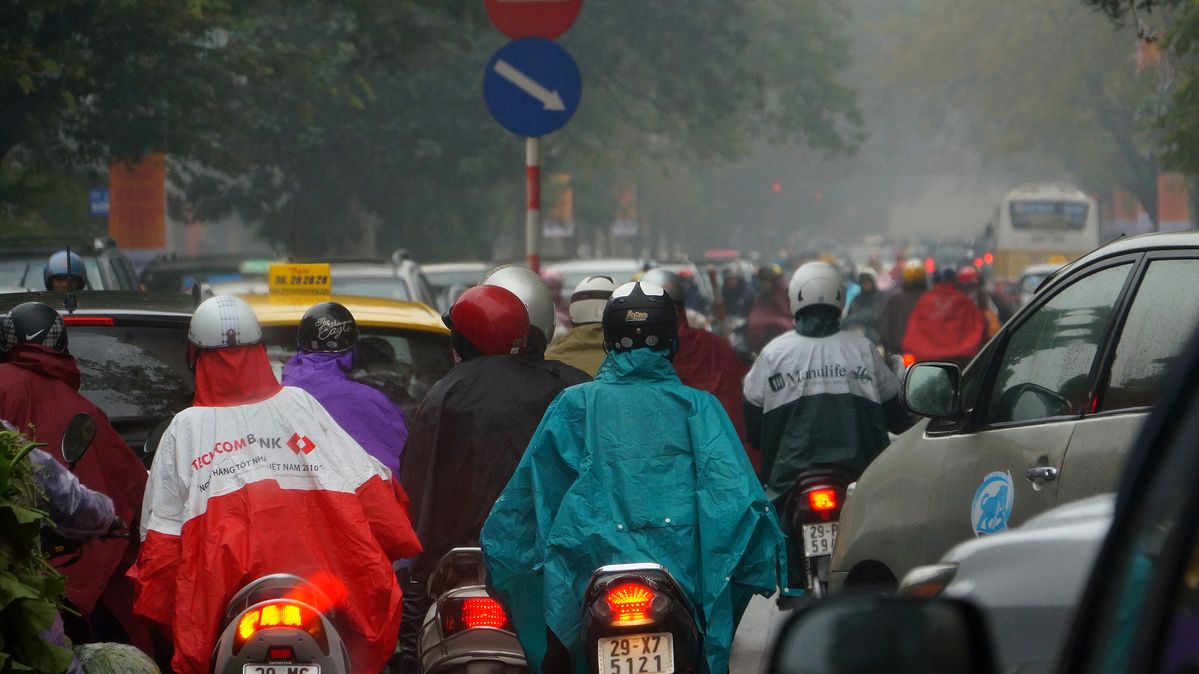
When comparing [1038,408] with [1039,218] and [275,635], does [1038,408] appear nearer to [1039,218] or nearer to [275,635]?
[275,635]

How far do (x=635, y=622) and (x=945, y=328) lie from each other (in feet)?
34.2

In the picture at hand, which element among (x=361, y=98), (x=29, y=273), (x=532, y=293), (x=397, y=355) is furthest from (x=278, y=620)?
(x=361, y=98)

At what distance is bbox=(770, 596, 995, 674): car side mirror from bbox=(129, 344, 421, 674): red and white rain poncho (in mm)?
3257

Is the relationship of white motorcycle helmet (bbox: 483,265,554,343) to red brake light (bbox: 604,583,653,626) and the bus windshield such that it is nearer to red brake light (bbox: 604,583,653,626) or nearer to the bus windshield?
red brake light (bbox: 604,583,653,626)

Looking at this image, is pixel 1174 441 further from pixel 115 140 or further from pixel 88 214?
pixel 88 214

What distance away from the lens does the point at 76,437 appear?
15.4 feet

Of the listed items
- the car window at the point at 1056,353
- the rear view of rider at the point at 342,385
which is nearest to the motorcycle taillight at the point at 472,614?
the rear view of rider at the point at 342,385

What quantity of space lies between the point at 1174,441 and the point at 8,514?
9.68 feet

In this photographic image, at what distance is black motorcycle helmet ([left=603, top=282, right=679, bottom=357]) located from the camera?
5051 mm

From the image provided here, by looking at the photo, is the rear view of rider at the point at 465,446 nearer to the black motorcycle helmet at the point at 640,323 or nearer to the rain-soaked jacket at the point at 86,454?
the black motorcycle helmet at the point at 640,323

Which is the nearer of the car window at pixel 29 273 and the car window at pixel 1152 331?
the car window at pixel 1152 331

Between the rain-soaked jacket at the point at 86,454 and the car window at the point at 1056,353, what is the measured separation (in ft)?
8.20

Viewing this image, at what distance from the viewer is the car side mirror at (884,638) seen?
5.87 feet

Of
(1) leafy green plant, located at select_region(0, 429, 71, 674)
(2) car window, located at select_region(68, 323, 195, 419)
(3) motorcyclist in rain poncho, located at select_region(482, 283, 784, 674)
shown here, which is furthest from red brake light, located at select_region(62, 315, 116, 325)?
(1) leafy green plant, located at select_region(0, 429, 71, 674)
